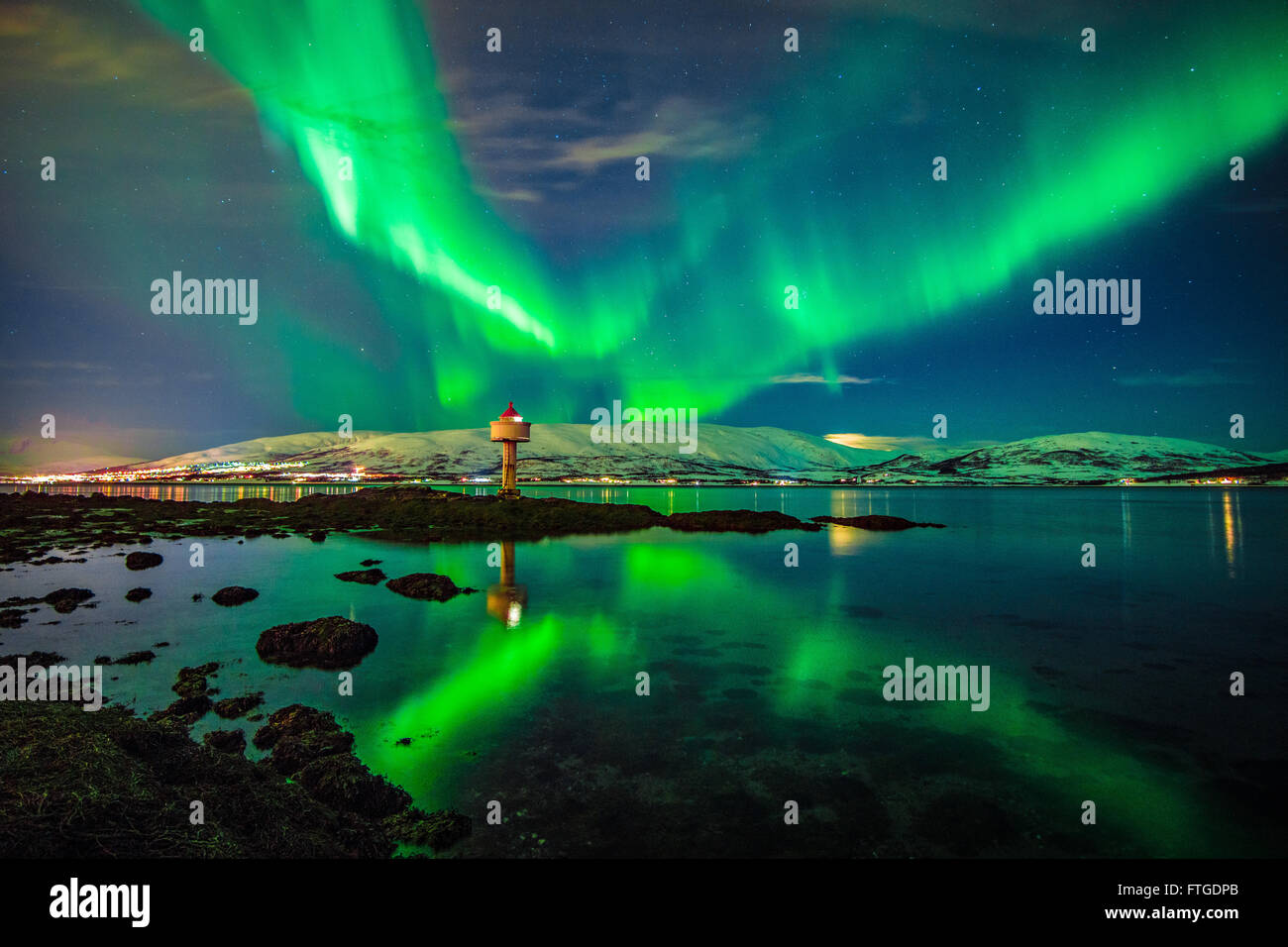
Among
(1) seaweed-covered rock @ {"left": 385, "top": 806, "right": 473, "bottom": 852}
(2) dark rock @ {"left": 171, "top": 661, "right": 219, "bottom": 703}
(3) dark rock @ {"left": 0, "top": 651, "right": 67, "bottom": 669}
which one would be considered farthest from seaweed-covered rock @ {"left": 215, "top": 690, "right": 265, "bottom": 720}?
(3) dark rock @ {"left": 0, "top": 651, "right": 67, "bottom": 669}

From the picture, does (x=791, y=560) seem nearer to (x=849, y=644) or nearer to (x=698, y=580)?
(x=698, y=580)

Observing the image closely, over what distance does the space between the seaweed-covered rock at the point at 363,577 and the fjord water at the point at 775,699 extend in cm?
70

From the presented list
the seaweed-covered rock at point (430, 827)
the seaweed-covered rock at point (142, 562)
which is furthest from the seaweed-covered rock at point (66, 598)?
the seaweed-covered rock at point (430, 827)

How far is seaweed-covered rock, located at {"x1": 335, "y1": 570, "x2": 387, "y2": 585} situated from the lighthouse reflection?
5207 millimetres

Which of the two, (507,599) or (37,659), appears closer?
(37,659)

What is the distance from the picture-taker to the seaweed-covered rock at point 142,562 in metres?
27.4

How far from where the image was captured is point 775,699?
1203 cm

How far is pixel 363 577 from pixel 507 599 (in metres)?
8.05

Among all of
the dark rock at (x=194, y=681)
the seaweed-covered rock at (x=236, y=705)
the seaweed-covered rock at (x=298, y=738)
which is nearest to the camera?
the seaweed-covered rock at (x=298, y=738)

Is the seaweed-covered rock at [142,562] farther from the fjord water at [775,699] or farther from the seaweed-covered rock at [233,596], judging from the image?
the seaweed-covered rock at [233,596]

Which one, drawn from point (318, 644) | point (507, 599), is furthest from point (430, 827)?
point (507, 599)

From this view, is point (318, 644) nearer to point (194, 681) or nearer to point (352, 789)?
point (194, 681)
